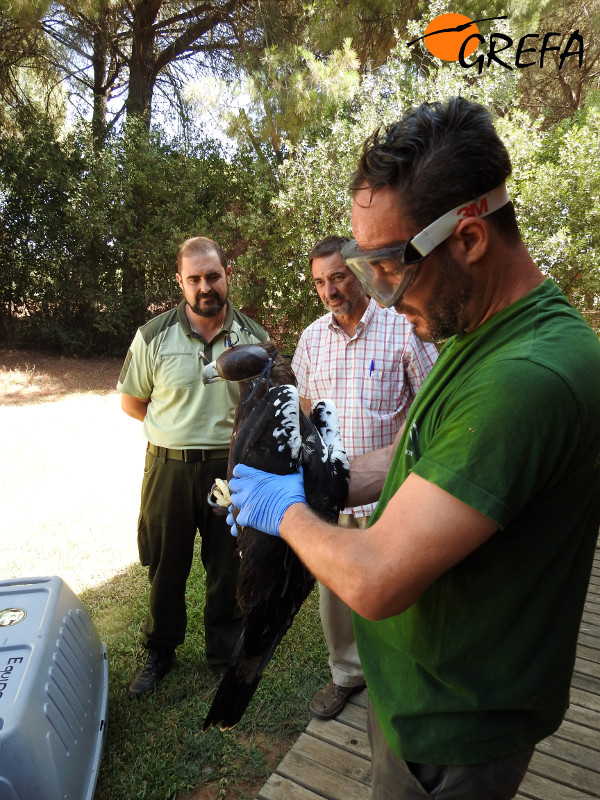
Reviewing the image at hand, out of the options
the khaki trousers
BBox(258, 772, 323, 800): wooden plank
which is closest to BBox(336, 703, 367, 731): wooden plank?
the khaki trousers

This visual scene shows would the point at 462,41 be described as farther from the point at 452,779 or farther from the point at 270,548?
the point at 452,779

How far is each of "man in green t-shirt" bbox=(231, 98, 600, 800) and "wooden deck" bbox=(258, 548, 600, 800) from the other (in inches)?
50.7

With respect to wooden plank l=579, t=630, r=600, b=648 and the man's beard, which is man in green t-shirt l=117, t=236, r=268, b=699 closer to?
the man's beard

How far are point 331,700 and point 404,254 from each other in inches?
104

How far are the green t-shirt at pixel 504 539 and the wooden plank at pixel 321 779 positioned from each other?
54.4 inches

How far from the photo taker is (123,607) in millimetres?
4266

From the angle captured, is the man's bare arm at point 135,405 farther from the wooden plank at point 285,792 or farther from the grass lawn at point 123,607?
the wooden plank at point 285,792

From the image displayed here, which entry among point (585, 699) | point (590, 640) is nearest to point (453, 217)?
point (585, 699)

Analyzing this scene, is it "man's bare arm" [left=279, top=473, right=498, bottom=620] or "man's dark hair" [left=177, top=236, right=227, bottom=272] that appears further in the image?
"man's dark hair" [left=177, top=236, right=227, bottom=272]

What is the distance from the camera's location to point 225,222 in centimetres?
1117

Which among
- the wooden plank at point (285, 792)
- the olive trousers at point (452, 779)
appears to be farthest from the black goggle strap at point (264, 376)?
the wooden plank at point (285, 792)

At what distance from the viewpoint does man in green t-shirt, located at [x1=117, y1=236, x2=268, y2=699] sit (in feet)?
10.5

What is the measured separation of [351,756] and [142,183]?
38.3 ft

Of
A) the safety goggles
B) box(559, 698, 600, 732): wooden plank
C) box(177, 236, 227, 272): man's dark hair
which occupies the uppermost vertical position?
box(177, 236, 227, 272): man's dark hair
